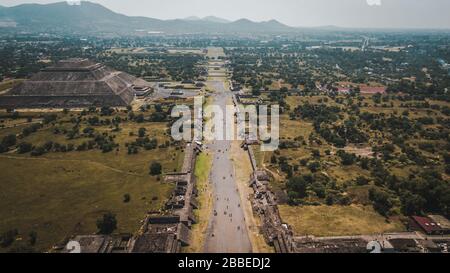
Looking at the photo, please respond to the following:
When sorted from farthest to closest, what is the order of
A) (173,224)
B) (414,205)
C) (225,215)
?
1. (225,215)
2. (414,205)
3. (173,224)

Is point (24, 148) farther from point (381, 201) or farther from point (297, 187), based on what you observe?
point (381, 201)

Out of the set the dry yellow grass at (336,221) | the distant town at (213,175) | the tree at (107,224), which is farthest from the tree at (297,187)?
the tree at (107,224)

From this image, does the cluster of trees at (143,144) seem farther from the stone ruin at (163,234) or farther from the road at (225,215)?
the stone ruin at (163,234)

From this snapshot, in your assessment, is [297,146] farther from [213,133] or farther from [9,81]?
[9,81]

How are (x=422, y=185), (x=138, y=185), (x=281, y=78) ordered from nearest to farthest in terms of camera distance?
(x=422, y=185) → (x=138, y=185) → (x=281, y=78)

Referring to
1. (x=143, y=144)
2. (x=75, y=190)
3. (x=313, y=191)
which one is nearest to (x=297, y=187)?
(x=313, y=191)

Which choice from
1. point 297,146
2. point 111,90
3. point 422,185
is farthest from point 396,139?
point 111,90
